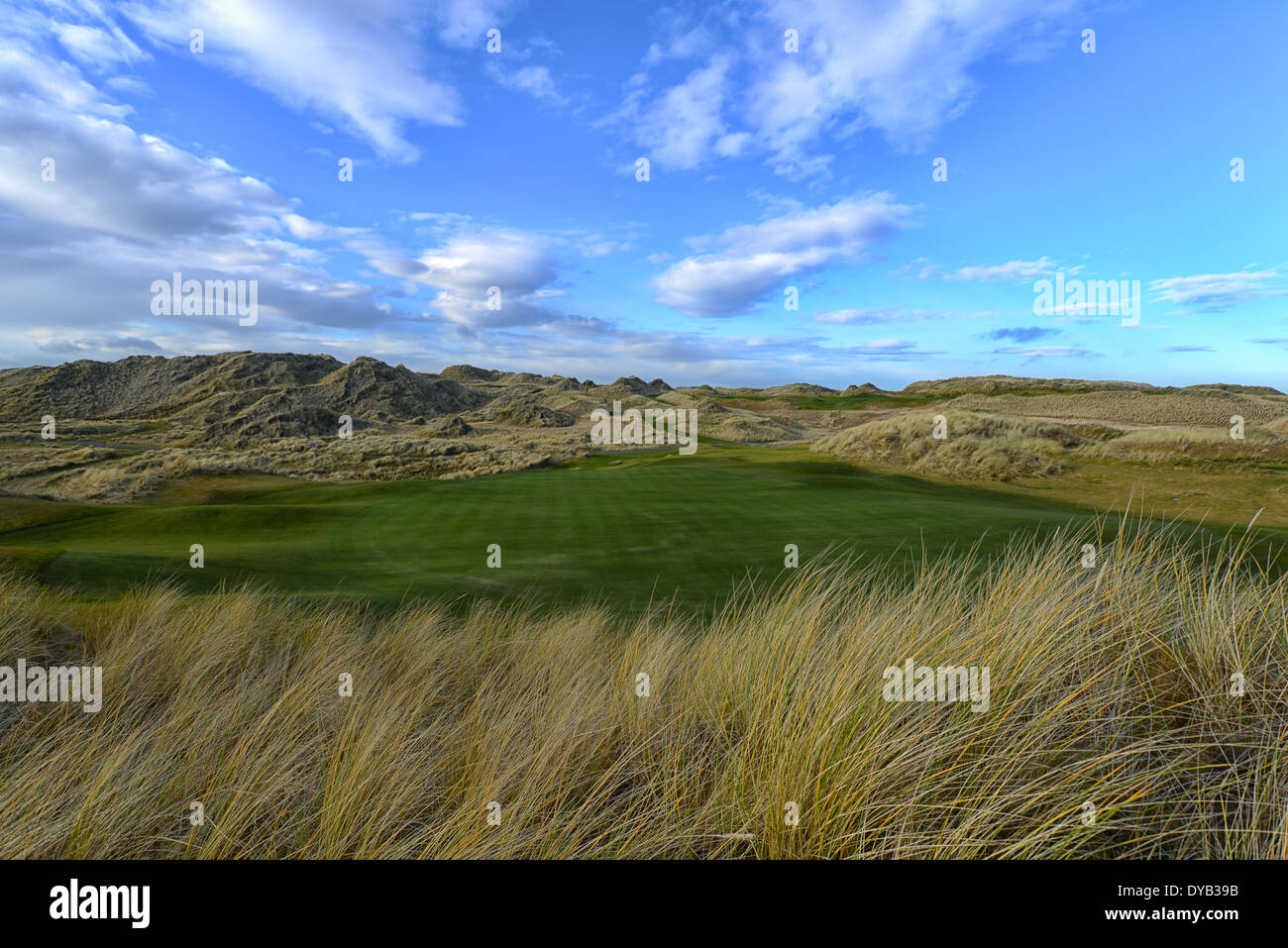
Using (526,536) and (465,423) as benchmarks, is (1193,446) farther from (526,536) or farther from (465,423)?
(465,423)

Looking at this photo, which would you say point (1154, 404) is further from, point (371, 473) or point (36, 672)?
point (36, 672)

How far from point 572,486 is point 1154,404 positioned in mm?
68916

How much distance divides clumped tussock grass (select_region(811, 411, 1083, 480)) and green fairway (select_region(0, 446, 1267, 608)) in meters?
4.72

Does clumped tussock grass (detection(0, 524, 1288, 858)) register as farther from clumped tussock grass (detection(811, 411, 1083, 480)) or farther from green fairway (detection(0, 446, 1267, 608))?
clumped tussock grass (detection(811, 411, 1083, 480))

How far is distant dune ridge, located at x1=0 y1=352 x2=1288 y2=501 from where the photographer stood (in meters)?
28.4

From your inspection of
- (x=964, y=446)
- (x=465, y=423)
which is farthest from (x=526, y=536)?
(x=465, y=423)

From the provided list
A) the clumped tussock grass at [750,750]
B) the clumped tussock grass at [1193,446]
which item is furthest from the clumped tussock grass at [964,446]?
the clumped tussock grass at [750,750]

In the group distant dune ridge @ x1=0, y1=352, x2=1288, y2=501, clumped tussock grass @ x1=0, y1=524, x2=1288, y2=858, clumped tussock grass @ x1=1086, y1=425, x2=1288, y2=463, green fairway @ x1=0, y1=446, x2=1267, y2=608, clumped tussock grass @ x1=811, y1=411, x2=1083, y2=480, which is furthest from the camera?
distant dune ridge @ x1=0, y1=352, x2=1288, y2=501

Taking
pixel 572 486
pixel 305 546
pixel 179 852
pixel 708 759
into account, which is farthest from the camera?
pixel 572 486

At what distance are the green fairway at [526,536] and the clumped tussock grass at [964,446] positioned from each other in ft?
15.5

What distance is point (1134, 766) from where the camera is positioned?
8.46 ft

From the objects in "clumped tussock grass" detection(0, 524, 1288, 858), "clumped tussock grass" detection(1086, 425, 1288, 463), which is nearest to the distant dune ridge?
"clumped tussock grass" detection(1086, 425, 1288, 463)
